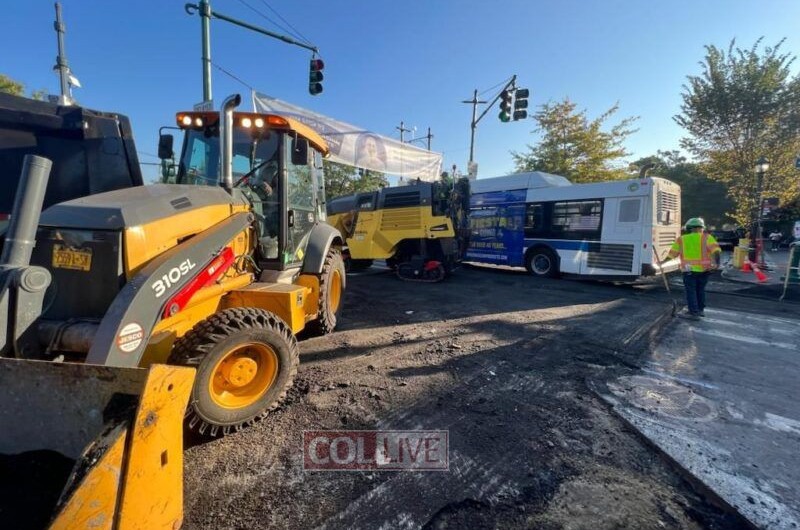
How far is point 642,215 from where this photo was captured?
9.55 metres

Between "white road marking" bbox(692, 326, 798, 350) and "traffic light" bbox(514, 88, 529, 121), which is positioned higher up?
"traffic light" bbox(514, 88, 529, 121)

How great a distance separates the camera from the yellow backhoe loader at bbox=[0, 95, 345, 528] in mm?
1710

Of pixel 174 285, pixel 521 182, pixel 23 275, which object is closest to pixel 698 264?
pixel 521 182

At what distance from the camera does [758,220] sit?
14328 millimetres

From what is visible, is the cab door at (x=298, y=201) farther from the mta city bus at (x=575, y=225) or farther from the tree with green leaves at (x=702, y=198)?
the tree with green leaves at (x=702, y=198)

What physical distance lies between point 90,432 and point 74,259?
4.01ft

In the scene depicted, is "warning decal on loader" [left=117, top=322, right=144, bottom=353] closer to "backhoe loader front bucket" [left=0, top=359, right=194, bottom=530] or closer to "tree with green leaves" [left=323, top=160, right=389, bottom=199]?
"backhoe loader front bucket" [left=0, top=359, right=194, bottom=530]

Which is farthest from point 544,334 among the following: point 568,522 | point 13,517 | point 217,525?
point 13,517

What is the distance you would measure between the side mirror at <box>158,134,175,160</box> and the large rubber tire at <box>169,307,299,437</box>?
280 centimetres

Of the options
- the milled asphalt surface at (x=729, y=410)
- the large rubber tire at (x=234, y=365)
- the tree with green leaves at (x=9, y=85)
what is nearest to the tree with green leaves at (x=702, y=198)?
the milled asphalt surface at (x=729, y=410)

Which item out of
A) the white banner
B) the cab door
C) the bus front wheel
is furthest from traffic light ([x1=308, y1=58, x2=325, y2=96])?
the bus front wheel

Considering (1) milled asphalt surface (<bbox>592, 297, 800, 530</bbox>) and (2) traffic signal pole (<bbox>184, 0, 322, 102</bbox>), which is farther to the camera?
(2) traffic signal pole (<bbox>184, 0, 322, 102</bbox>)

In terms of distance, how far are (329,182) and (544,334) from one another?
19.0 meters

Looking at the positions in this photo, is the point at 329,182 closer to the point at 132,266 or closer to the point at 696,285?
the point at 696,285
